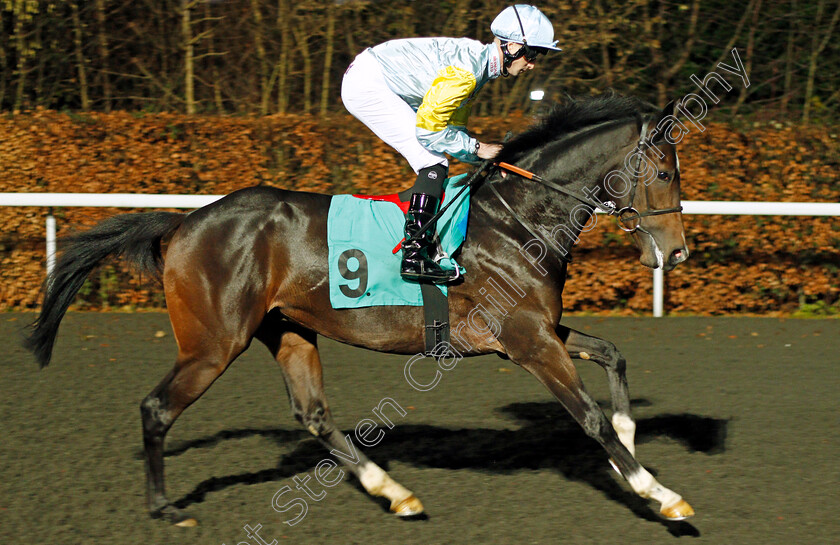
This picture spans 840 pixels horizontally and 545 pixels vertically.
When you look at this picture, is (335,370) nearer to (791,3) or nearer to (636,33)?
(636,33)

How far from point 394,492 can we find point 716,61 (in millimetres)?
8383

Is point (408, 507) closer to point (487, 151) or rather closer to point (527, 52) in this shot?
point (487, 151)

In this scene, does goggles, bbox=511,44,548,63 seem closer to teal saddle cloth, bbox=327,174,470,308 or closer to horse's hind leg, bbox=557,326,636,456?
teal saddle cloth, bbox=327,174,470,308

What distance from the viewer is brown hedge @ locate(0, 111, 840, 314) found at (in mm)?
8172

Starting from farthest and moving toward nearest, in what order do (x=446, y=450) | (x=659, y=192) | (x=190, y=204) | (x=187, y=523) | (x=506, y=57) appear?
(x=190, y=204), (x=446, y=450), (x=506, y=57), (x=659, y=192), (x=187, y=523)

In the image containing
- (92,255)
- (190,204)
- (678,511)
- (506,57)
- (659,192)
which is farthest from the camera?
(190,204)

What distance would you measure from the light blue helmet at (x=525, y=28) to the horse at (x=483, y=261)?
0.38 meters

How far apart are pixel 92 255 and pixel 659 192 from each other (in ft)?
8.46

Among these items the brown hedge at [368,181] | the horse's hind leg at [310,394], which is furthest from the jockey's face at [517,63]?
the brown hedge at [368,181]

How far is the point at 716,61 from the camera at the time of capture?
1059 cm

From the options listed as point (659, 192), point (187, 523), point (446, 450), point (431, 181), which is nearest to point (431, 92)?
point (431, 181)

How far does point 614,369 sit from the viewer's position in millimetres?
4004

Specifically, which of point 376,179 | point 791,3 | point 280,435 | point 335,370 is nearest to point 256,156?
point 376,179

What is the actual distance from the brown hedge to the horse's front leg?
4.46 metres
